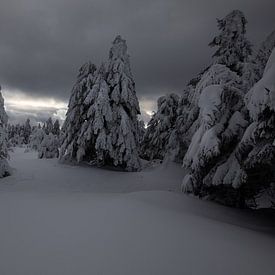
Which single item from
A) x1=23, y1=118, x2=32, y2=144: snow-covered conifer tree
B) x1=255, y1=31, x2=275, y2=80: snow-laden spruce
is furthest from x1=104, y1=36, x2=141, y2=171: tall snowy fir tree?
x1=23, y1=118, x2=32, y2=144: snow-covered conifer tree

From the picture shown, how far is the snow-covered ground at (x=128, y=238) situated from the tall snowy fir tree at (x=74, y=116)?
12408 mm

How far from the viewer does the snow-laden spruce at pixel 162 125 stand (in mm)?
29344

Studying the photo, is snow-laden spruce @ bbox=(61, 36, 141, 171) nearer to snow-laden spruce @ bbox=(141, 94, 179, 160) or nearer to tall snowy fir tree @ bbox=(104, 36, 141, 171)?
tall snowy fir tree @ bbox=(104, 36, 141, 171)

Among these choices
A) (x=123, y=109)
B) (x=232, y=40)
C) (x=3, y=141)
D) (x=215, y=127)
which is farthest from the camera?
(x=123, y=109)

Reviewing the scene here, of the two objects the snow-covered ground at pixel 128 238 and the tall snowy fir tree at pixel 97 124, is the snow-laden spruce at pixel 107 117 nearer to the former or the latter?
the tall snowy fir tree at pixel 97 124

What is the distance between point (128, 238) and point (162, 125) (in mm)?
23744

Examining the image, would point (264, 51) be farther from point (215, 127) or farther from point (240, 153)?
point (240, 153)

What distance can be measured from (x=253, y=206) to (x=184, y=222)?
4.51m

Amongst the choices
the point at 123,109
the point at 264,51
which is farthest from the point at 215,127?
the point at 123,109

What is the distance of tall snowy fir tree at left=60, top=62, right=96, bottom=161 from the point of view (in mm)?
22359

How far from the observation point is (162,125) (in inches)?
1152

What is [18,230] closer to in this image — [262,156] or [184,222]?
[184,222]

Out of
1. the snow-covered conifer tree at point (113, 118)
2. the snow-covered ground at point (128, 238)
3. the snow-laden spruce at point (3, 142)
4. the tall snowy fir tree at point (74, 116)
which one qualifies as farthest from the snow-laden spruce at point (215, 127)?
the tall snowy fir tree at point (74, 116)

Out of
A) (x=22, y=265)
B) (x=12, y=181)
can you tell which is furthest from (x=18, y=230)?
(x=12, y=181)
